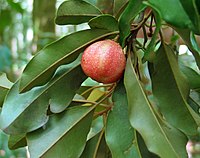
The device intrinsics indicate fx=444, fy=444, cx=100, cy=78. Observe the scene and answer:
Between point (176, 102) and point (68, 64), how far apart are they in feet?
0.54

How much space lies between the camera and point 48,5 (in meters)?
1.57

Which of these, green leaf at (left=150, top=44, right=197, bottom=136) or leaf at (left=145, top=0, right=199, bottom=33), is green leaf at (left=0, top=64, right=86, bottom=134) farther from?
leaf at (left=145, top=0, right=199, bottom=33)

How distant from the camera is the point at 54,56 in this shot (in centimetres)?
60

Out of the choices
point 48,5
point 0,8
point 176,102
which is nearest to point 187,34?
point 176,102

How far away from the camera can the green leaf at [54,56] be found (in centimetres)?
60

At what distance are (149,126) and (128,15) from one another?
5.2 inches

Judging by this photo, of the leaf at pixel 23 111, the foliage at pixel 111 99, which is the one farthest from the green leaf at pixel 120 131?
the leaf at pixel 23 111

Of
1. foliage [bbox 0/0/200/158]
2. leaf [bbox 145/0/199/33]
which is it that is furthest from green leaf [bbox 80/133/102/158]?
leaf [bbox 145/0/199/33]

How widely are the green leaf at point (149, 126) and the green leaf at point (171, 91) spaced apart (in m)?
0.02

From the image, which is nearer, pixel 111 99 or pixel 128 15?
pixel 128 15

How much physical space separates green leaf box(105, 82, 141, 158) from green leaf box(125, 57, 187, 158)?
0.05 metres

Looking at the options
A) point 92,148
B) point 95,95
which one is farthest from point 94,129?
point 92,148

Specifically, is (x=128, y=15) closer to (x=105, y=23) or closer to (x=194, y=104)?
(x=105, y=23)

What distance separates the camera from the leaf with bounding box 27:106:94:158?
2.02 ft
